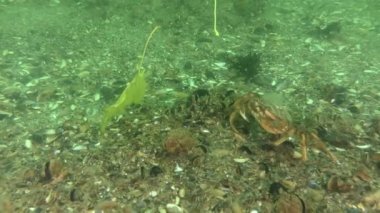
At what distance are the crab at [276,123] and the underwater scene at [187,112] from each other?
0.04 feet

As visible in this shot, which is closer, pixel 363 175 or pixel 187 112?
pixel 363 175

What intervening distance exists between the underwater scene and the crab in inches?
0.5

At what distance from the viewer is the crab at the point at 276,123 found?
11.7ft

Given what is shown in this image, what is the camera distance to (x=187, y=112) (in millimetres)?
4113

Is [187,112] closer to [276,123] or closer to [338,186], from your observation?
[276,123]

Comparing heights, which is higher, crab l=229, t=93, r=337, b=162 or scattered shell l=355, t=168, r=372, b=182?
crab l=229, t=93, r=337, b=162

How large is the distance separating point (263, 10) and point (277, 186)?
187 inches

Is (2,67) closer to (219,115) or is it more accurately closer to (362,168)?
(219,115)

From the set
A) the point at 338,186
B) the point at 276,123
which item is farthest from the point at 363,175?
the point at 276,123

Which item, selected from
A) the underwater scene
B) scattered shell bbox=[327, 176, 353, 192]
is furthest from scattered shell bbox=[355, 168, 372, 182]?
scattered shell bbox=[327, 176, 353, 192]

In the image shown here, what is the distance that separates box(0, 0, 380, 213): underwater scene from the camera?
10.3 ft

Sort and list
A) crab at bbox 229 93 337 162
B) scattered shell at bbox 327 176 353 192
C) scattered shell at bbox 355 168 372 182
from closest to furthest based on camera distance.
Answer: scattered shell at bbox 327 176 353 192 < scattered shell at bbox 355 168 372 182 < crab at bbox 229 93 337 162

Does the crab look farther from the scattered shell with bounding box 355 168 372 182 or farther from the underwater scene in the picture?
the scattered shell with bounding box 355 168 372 182

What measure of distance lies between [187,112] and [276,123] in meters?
1.07
